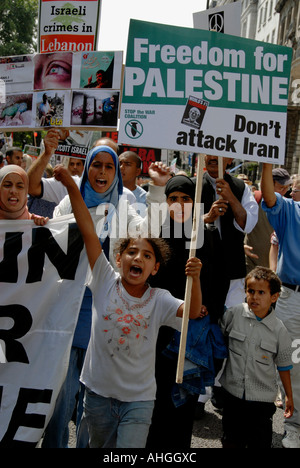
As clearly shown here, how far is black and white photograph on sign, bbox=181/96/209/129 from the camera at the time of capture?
3.47 m

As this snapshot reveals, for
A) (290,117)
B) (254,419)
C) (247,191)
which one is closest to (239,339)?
(254,419)

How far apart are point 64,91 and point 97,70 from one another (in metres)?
0.31

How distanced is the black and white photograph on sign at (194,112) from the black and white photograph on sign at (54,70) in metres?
1.40

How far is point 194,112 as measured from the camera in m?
3.50

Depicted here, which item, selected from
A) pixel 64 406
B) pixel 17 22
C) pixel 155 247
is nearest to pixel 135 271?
pixel 155 247

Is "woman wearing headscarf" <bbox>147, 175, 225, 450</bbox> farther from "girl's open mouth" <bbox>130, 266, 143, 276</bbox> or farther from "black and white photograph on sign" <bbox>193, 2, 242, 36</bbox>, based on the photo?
"black and white photograph on sign" <bbox>193, 2, 242, 36</bbox>

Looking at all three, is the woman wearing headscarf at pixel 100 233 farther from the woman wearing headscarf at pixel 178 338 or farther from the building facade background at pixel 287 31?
the building facade background at pixel 287 31

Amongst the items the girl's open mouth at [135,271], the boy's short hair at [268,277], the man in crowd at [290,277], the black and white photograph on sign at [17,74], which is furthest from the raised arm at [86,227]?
the black and white photograph on sign at [17,74]

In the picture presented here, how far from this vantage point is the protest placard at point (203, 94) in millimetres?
3473

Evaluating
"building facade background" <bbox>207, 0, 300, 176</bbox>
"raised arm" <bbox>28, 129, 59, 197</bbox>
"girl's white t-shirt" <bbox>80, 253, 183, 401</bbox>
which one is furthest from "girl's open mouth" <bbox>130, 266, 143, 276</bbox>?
"building facade background" <bbox>207, 0, 300, 176</bbox>

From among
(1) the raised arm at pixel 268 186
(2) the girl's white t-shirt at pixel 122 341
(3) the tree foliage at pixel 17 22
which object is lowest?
(2) the girl's white t-shirt at pixel 122 341

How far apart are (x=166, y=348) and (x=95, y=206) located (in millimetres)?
1018

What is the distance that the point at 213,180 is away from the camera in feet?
14.1

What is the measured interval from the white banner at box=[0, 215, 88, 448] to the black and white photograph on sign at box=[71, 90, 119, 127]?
1.30m
